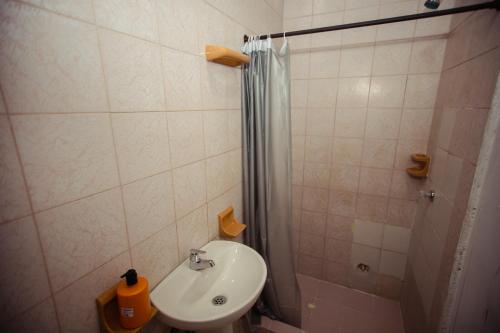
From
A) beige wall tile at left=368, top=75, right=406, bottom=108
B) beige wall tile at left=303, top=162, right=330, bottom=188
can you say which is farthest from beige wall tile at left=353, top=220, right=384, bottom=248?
beige wall tile at left=368, top=75, right=406, bottom=108

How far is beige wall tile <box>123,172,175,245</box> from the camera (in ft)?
2.72

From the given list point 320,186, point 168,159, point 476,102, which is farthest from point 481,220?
point 168,159

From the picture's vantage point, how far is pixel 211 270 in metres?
1.12

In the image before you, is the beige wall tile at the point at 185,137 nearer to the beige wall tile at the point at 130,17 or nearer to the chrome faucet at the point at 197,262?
the beige wall tile at the point at 130,17

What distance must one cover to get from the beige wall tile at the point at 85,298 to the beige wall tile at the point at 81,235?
0.09 ft

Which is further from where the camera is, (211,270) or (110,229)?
(211,270)

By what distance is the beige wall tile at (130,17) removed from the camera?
67 cm

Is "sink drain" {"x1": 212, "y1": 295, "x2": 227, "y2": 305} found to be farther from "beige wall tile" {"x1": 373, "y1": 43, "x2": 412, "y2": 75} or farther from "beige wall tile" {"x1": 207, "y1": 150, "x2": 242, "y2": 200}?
"beige wall tile" {"x1": 373, "y1": 43, "x2": 412, "y2": 75}

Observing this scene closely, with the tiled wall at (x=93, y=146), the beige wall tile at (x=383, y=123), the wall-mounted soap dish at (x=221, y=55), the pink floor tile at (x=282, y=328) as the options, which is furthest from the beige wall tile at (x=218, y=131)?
the pink floor tile at (x=282, y=328)

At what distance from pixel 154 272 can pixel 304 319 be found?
54.3 inches

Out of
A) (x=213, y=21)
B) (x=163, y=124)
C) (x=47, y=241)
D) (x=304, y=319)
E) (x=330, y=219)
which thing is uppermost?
(x=213, y=21)

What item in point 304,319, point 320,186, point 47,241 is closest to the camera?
point 47,241

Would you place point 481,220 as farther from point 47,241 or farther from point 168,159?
point 47,241

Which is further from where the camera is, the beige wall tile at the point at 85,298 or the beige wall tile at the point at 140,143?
the beige wall tile at the point at 140,143
